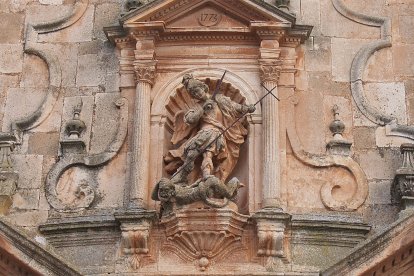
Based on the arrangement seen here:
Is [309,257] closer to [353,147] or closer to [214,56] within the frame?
[353,147]

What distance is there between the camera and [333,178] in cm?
1455

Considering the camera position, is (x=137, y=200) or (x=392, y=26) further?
(x=392, y=26)

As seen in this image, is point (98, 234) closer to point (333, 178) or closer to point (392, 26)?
point (333, 178)

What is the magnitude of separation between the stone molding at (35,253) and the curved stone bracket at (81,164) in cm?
116

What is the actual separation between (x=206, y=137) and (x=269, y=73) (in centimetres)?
136

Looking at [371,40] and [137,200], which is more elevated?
[371,40]

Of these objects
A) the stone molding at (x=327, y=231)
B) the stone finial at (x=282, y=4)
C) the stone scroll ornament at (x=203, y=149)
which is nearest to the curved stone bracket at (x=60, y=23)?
the stone scroll ornament at (x=203, y=149)

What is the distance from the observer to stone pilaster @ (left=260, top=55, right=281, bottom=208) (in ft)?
46.5

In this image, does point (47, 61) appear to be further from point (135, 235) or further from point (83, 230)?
point (135, 235)

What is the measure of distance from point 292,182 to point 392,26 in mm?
2717

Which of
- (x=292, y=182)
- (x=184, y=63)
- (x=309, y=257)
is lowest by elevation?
(x=309, y=257)

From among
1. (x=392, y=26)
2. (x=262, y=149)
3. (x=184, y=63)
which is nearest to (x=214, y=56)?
(x=184, y=63)

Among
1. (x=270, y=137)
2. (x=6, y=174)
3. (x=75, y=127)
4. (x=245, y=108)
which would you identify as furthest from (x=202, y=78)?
(x=6, y=174)

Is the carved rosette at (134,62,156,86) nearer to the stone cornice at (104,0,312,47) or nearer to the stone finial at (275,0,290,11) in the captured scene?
the stone cornice at (104,0,312,47)
